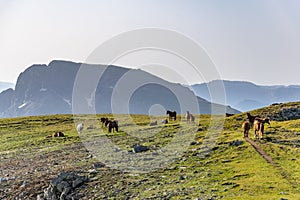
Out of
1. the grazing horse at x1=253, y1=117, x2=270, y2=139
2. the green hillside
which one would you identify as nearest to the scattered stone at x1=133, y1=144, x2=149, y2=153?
the green hillside

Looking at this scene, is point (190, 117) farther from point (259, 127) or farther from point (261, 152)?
point (261, 152)

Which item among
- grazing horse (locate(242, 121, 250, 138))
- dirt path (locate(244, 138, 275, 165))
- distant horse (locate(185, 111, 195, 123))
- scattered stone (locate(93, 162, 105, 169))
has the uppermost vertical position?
distant horse (locate(185, 111, 195, 123))


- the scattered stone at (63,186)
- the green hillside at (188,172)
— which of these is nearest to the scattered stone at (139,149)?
the green hillside at (188,172)

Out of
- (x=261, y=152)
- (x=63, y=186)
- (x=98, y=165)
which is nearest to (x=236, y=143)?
(x=261, y=152)

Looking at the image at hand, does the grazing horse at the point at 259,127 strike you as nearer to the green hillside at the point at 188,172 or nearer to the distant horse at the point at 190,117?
the green hillside at the point at 188,172

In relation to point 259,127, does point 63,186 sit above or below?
below

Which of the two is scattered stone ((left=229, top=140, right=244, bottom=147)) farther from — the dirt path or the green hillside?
the dirt path

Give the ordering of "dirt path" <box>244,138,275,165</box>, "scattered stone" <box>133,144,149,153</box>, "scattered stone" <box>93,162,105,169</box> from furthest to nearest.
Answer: "scattered stone" <box>133,144,149,153</box> < "scattered stone" <box>93,162,105,169</box> < "dirt path" <box>244,138,275,165</box>

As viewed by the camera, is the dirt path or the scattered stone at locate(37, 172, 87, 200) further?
the dirt path

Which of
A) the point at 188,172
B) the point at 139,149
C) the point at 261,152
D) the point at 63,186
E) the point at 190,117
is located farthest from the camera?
the point at 190,117

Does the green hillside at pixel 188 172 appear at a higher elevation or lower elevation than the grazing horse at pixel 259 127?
lower

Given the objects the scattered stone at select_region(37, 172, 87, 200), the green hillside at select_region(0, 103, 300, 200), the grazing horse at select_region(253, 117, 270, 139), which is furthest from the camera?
the grazing horse at select_region(253, 117, 270, 139)

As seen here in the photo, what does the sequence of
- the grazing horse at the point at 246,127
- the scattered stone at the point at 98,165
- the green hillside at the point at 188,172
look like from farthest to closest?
the grazing horse at the point at 246,127 < the scattered stone at the point at 98,165 < the green hillside at the point at 188,172

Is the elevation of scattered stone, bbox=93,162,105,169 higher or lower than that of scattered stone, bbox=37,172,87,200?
higher
